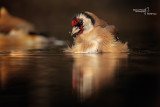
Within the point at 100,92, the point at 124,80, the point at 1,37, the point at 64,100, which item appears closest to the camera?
the point at 64,100

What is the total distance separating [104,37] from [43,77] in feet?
14.0

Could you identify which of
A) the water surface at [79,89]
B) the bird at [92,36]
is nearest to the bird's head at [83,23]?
the bird at [92,36]

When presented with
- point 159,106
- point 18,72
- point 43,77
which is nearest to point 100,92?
point 159,106

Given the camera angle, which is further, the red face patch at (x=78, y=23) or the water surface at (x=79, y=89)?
the red face patch at (x=78, y=23)

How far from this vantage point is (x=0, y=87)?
10.1 ft

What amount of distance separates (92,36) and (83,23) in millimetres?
460

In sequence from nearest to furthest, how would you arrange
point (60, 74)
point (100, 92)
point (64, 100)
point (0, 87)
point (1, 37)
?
point (64, 100)
point (100, 92)
point (0, 87)
point (60, 74)
point (1, 37)

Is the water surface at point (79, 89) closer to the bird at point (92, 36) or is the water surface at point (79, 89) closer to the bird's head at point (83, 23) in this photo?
the bird at point (92, 36)

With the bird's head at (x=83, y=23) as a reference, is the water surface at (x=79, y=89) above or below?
below

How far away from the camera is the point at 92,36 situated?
791cm

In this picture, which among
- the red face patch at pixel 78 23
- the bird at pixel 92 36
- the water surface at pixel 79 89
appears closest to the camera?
Answer: the water surface at pixel 79 89

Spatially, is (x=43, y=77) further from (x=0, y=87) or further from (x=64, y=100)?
(x=64, y=100)

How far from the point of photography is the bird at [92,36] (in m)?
7.84

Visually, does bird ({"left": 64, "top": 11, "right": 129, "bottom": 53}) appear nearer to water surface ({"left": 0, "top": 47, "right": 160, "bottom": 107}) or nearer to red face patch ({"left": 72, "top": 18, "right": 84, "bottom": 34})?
red face patch ({"left": 72, "top": 18, "right": 84, "bottom": 34})
